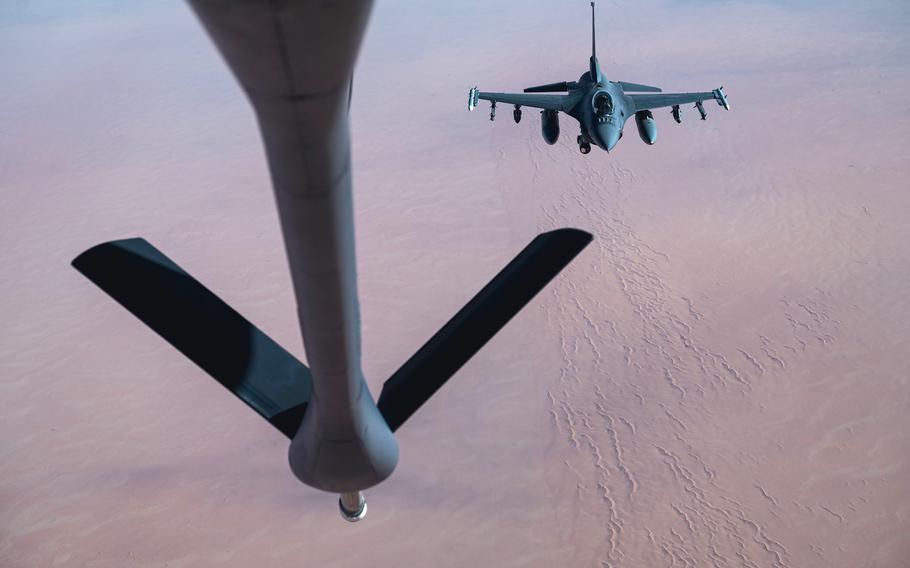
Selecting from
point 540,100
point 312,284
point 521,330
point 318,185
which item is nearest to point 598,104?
point 540,100

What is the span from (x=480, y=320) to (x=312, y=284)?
2.37m

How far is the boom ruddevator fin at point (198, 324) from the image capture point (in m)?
6.78

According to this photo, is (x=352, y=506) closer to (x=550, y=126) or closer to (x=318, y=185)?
(x=318, y=185)

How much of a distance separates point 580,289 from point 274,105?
2176 cm

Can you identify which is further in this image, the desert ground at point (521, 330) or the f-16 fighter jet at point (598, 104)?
the f-16 fighter jet at point (598, 104)

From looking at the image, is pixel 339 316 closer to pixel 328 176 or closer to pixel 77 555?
pixel 328 176

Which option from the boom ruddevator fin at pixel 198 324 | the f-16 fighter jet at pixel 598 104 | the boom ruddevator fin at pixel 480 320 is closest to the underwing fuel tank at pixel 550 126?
the f-16 fighter jet at pixel 598 104

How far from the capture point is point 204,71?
159 ft

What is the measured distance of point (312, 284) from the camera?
190 inches

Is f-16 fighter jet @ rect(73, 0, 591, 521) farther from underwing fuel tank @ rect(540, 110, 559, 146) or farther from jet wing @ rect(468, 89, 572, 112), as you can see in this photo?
underwing fuel tank @ rect(540, 110, 559, 146)

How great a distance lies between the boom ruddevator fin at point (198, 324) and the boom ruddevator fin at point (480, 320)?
95cm

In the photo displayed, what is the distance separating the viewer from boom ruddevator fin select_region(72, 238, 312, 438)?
6.78 metres

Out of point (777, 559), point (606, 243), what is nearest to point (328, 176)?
point (777, 559)

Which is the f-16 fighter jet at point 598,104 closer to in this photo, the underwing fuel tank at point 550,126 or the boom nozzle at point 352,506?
the underwing fuel tank at point 550,126
